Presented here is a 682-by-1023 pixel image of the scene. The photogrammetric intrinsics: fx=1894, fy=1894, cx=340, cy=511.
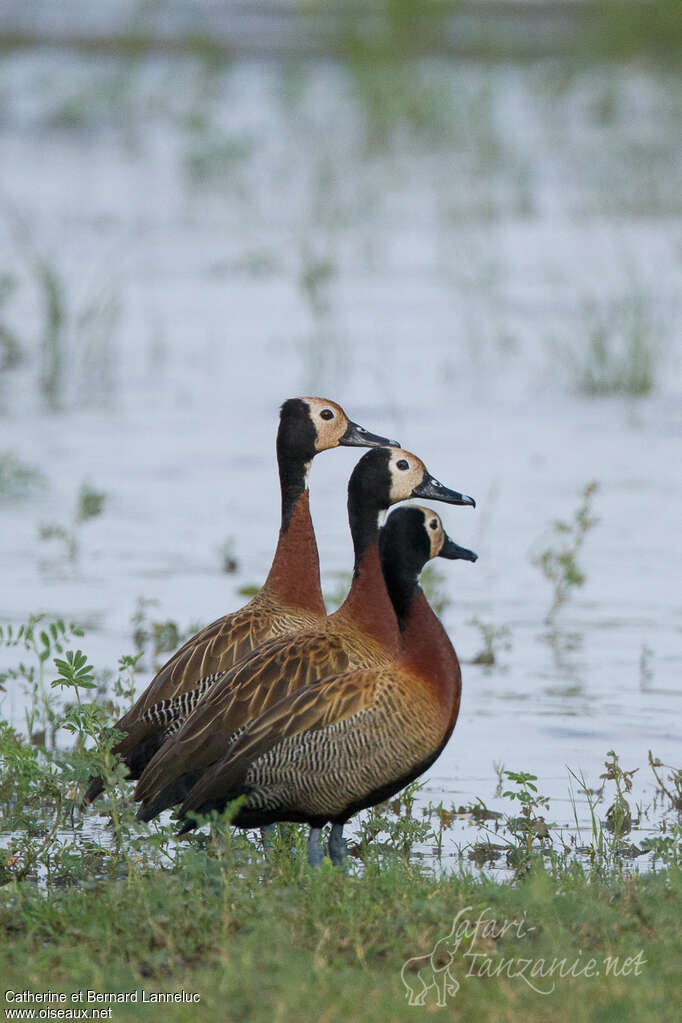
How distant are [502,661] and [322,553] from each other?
1715 mm

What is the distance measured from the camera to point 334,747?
16.4 feet

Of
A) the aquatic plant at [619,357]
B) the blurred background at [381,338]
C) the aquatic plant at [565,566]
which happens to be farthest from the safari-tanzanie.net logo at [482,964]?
the aquatic plant at [619,357]

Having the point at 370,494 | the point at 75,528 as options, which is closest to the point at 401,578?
A: the point at 370,494

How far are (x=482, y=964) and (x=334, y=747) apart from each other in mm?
924

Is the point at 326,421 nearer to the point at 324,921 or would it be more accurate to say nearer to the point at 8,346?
the point at 324,921

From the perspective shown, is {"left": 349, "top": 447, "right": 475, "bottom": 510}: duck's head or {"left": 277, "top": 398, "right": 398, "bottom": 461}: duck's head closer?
{"left": 349, "top": 447, "right": 475, "bottom": 510}: duck's head

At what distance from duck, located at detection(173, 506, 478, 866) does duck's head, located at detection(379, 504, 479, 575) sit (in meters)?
0.49

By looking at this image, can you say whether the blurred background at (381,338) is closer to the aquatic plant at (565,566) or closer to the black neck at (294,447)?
the aquatic plant at (565,566)

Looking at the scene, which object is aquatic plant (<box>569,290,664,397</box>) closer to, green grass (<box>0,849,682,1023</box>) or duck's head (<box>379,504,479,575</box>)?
duck's head (<box>379,504,479,575</box>)

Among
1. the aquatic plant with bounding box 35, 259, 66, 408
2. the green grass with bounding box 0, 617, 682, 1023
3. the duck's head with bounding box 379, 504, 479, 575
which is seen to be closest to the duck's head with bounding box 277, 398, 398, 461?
the duck's head with bounding box 379, 504, 479, 575

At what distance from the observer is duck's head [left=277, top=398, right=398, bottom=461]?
6125 mm

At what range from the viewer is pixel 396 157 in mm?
22359

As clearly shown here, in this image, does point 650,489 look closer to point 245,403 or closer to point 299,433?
point 245,403

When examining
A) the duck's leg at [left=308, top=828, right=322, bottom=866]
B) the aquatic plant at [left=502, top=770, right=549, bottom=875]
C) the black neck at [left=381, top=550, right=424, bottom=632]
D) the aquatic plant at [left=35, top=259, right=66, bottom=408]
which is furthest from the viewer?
the aquatic plant at [left=35, top=259, right=66, bottom=408]
